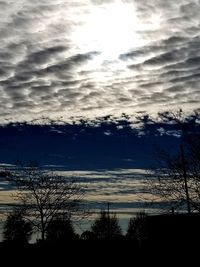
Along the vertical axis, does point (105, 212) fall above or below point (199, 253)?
above

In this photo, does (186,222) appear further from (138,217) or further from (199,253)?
(138,217)

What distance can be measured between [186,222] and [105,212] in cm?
6068

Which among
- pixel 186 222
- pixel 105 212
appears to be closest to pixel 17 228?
pixel 105 212

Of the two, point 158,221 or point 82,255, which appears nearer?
point 158,221

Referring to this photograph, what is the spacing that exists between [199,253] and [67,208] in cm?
1381

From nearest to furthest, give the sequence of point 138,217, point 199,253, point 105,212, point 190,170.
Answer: point 190,170 < point 199,253 < point 138,217 < point 105,212

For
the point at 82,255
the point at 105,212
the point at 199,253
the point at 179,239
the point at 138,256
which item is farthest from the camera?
the point at 105,212

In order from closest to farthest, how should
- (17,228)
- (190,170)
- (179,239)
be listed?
(190,170), (179,239), (17,228)

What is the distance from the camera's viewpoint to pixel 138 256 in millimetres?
36656

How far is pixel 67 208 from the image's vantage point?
41125mm

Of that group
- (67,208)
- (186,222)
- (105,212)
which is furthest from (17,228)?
(186,222)

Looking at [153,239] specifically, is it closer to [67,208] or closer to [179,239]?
[179,239]

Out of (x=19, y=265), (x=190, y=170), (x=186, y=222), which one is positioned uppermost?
(x=190, y=170)

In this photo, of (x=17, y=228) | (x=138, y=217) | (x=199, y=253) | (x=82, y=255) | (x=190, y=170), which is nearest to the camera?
(x=190, y=170)
